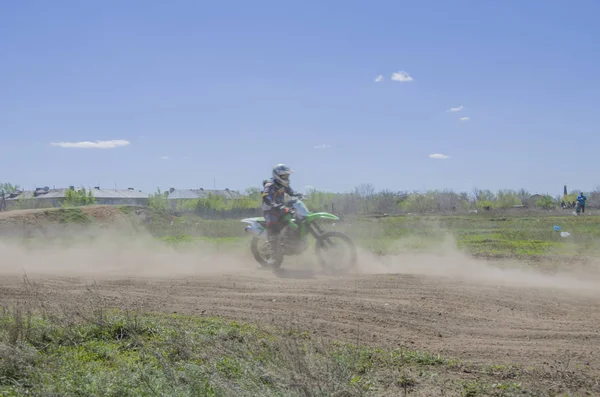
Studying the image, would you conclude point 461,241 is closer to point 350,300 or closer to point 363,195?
point 350,300

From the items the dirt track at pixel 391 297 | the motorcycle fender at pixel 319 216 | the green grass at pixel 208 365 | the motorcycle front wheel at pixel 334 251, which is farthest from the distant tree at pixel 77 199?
the green grass at pixel 208 365

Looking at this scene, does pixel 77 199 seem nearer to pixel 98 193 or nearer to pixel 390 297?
pixel 98 193

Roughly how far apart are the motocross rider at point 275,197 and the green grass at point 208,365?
6.62 metres

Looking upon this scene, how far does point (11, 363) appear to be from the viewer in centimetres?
578

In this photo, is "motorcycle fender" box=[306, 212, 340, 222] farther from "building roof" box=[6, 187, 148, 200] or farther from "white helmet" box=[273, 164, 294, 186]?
"building roof" box=[6, 187, 148, 200]

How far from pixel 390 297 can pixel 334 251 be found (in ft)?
12.4

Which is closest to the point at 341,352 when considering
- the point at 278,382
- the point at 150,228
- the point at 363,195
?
the point at 278,382

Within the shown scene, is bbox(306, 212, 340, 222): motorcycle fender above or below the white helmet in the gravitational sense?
below

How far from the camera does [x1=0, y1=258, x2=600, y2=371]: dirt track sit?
6445 millimetres

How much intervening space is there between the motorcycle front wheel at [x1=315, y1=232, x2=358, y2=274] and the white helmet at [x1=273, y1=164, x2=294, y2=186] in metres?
1.74

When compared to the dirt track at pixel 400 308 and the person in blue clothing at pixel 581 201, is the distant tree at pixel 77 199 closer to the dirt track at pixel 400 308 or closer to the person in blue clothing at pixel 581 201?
the person in blue clothing at pixel 581 201

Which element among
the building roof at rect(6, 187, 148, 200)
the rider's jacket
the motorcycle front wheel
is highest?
the building roof at rect(6, 187, 148, 200)

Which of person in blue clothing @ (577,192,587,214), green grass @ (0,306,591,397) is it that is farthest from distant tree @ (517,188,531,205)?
green grass @ (0,306,591,397)

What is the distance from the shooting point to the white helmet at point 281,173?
45.4 ft
